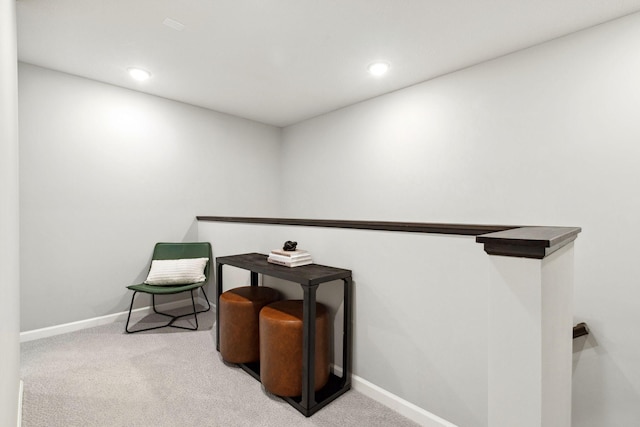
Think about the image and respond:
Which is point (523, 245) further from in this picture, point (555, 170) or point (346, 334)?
point (555, 170)

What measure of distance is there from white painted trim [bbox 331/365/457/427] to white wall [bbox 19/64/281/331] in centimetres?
260

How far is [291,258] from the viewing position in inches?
79.6

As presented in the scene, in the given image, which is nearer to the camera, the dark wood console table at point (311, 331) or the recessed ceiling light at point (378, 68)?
the dark wood console table at point (311, 331)

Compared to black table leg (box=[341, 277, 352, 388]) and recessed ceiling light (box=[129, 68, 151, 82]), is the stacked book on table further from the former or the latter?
recessed ceiling light (box=[129, 68, 151, 82])

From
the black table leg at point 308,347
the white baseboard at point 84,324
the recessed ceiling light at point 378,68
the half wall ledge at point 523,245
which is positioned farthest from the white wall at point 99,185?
the half wall ledge at point 523,245

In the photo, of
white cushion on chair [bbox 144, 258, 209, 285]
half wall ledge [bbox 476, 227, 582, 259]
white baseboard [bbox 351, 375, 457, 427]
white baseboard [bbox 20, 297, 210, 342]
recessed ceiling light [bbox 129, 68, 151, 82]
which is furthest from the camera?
white cushion on chair [bbox 144, 258, 209, 285]

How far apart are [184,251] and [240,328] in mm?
1581

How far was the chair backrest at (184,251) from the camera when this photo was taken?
10.9ft

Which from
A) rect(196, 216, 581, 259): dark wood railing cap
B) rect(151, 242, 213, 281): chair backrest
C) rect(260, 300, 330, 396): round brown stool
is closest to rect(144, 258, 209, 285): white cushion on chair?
rect(151, 242, 213, 281): chair backrest

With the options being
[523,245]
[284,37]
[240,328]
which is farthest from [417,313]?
[284,37]

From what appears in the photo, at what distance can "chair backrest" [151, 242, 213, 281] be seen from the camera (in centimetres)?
333

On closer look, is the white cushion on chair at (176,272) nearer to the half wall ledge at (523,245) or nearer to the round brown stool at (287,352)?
the round brown stool at (287,352)

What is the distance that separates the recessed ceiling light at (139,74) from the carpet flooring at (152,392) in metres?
2.51

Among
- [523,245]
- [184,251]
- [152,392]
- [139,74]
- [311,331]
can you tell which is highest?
[139,74]
